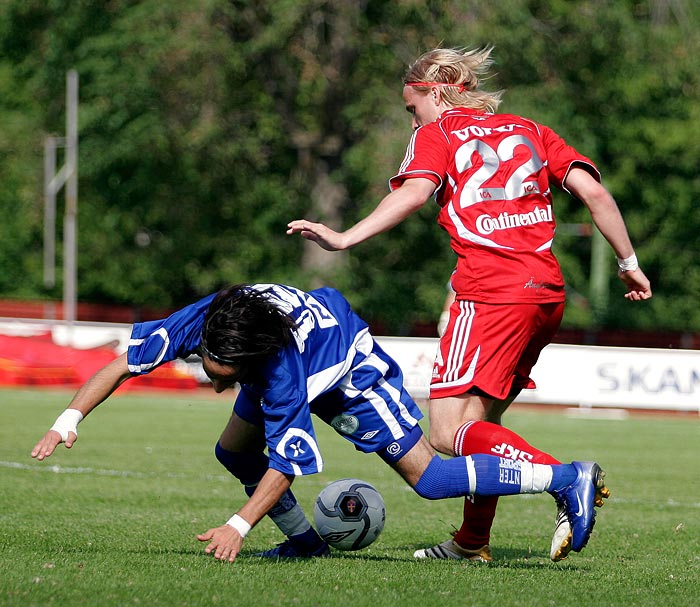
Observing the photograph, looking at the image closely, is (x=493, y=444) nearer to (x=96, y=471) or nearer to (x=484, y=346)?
(x=484, y=346)

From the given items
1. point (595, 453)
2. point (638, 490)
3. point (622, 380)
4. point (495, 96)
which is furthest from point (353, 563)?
point (622, 380)

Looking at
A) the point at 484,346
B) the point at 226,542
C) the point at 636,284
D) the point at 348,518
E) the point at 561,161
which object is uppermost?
the point at 561,161

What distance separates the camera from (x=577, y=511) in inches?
209

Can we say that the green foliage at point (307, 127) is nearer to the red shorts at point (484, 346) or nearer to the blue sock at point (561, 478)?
the red shorts at point (484, 346)

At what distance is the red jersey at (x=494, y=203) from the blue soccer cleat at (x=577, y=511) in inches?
35.0

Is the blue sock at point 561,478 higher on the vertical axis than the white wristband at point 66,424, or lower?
lower

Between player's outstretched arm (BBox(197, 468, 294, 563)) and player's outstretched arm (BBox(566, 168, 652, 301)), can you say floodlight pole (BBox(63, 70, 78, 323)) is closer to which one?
player's outstretched arm (BBox(566, 168, 652, 301))

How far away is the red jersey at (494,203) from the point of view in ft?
19.0

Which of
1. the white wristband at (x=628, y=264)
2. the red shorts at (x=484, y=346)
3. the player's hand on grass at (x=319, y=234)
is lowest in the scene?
the red shorts at (x=484, y=346)

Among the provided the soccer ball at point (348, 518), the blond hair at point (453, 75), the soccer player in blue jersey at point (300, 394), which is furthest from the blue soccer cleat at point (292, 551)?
the blond hair at point (453, 75)

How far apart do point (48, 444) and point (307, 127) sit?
28832 mm

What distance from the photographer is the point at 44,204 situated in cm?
3553

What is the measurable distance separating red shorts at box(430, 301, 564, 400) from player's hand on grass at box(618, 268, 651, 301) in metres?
0.48

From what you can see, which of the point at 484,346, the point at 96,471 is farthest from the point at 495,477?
the point at 96,471
